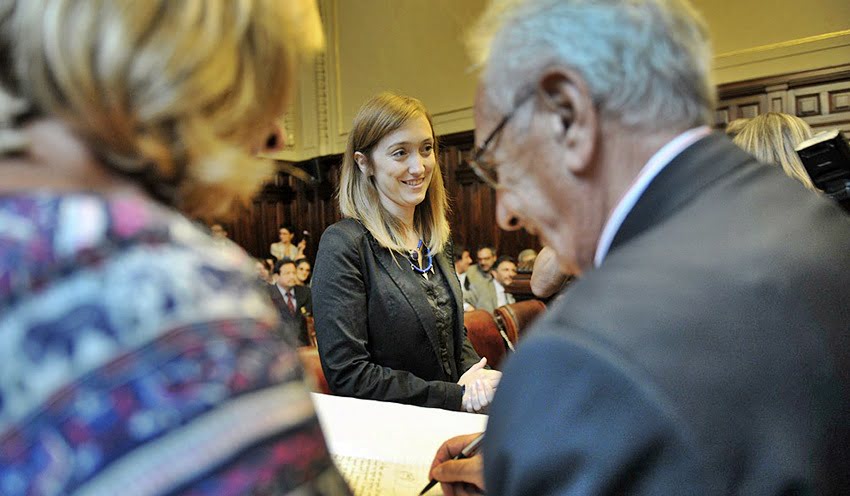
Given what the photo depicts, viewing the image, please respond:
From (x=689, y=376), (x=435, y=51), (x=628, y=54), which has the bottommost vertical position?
(x=689, y=376)

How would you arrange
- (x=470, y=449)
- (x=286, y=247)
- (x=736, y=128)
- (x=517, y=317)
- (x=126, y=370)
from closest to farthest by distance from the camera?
(x=126, y=370) → (x=470, y=449) → (x=736, y=128) → (x=517, y=317) → (x=286, y=247)

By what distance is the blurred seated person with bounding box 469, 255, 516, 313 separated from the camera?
7.33m

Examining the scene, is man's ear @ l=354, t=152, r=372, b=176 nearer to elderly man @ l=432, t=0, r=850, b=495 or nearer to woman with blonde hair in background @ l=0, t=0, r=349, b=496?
elderly man @ l=432, t=0, r=850, b=495

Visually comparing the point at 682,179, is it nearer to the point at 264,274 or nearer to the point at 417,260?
the point at 417,260

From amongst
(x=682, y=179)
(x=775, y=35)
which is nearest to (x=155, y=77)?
(x=682, y=179)

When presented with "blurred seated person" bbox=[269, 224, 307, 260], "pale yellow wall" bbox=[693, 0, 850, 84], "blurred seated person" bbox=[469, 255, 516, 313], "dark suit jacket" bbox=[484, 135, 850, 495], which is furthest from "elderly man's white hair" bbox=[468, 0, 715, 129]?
"blurred seated person" bbox=[269, 224, 307, 260]

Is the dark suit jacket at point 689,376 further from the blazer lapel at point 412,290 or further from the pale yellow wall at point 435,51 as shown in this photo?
the pale yellow wall at point 435,51

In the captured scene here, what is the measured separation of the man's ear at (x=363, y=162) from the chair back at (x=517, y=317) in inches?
50.5

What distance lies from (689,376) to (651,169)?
13.2 inches

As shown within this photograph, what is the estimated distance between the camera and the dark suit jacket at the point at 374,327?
6.68 feet

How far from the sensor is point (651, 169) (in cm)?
98

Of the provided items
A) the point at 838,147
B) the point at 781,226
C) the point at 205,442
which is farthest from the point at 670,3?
the point at 838,147

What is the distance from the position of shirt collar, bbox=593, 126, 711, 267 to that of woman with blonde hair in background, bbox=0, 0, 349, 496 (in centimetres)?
54

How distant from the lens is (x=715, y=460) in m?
0.75
